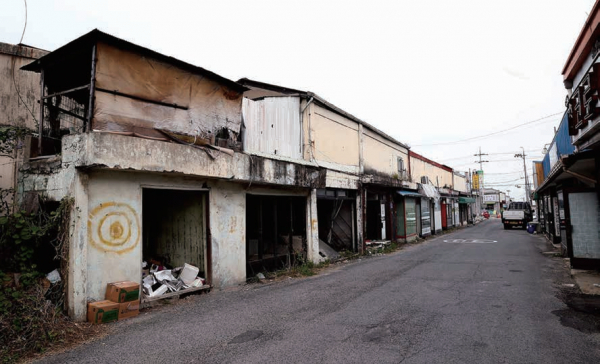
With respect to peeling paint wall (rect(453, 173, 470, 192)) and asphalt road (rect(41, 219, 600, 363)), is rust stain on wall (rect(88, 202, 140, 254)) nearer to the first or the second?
asphalt road (rect(41, 219, 600, 363))

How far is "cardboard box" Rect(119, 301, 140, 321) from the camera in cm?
659

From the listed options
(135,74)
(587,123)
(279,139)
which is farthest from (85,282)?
(587,123)

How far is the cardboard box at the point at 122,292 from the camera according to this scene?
6.61 m

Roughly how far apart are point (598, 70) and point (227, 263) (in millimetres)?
9623

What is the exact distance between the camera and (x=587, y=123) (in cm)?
895

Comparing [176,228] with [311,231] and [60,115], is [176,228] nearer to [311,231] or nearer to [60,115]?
[60,115]

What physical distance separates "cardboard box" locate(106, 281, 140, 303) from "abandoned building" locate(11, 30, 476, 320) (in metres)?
0.16

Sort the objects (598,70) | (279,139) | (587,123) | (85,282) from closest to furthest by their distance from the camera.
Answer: (85,282)
(598,70)
(587,123)
(279,139)

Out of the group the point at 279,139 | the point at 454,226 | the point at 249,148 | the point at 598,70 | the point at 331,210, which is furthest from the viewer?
the point at 454,226

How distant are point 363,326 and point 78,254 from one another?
200 inches

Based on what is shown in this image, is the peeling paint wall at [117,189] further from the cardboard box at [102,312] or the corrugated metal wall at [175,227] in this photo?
the corrugated metal wall at [175,227]

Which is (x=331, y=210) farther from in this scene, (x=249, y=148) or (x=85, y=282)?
(x=85, y=282)

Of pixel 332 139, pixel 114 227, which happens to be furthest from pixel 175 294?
pixel 332 139

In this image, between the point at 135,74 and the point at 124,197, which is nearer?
the point at 124,197
